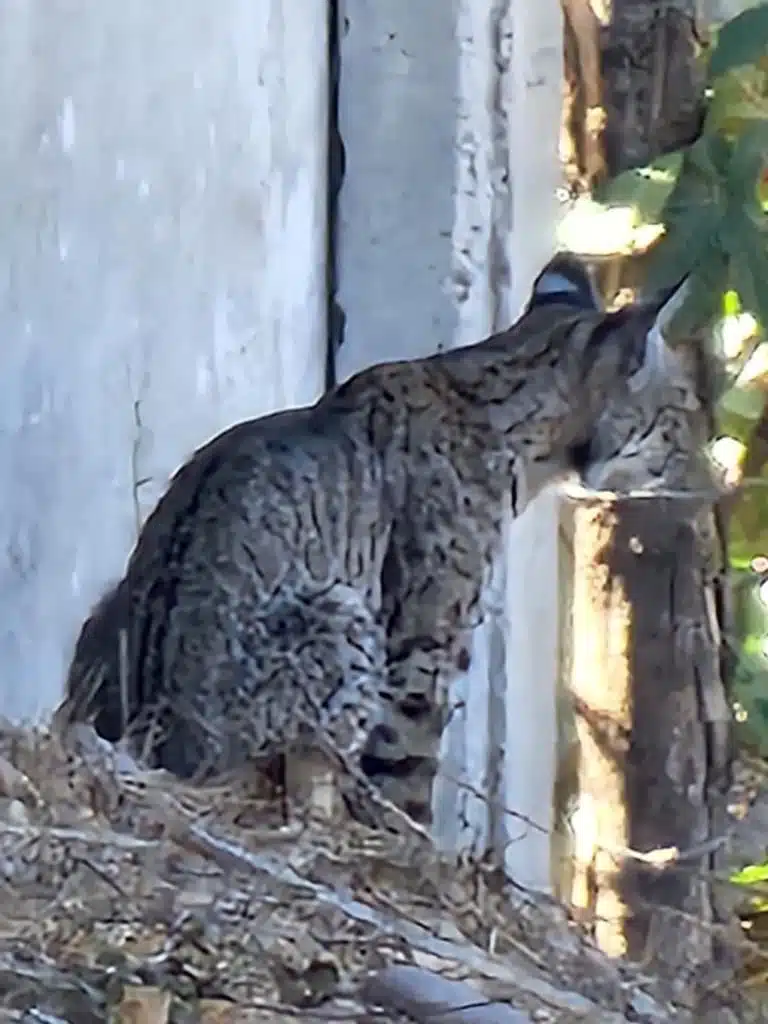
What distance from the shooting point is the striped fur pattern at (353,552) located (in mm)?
1999

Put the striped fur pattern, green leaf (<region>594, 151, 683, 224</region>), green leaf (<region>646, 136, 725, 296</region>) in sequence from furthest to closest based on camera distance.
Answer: green leaf (<region>594, 151, 683, 224</region>)
green leaf (<region>646, 136, 725, 296</region>)
the striped fur pattern

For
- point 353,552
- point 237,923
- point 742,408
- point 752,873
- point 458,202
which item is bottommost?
point 752,873

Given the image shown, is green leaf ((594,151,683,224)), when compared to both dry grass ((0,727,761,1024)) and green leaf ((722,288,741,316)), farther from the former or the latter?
dry grass ((0,727,761,1024))

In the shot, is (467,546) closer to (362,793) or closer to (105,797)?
(362,793)

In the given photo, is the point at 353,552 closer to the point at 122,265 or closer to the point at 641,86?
the point at 122,265

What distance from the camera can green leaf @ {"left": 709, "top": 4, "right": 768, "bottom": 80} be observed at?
203cm

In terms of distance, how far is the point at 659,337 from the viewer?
2340mm

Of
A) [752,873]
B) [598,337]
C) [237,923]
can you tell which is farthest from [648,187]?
[237,923]

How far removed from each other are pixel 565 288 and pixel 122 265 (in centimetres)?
53

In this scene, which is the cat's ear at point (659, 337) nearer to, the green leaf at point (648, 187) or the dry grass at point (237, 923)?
the green leaf at point (648, 187)

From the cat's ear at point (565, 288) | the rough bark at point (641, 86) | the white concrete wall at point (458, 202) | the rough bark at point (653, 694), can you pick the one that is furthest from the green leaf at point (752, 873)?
the rough bark at point (641, 86)

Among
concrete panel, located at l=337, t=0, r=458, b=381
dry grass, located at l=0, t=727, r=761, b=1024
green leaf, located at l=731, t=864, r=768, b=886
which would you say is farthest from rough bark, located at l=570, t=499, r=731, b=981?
dry grass, located at l=0, t=727, r=761, b=1024

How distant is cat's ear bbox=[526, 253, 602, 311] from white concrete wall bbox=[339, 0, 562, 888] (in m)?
0.17

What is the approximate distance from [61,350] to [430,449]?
1.39ft
